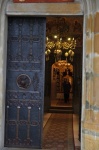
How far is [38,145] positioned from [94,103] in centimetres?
168

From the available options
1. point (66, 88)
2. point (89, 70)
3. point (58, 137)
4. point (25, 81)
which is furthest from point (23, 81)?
point (66, 88)

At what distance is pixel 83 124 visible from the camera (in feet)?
19.0

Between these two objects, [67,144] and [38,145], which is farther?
Answer: [67,144]

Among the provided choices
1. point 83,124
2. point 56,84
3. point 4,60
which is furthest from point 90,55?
point 56,84

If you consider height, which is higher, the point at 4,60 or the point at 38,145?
the point at 4,60

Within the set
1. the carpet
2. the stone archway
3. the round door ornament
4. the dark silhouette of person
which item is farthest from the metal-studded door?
the dark silhouette of person

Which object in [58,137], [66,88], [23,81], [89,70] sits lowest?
[58,137]

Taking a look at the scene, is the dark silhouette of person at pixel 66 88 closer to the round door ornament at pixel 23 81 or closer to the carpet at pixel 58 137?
the carpet at pixel 58 137

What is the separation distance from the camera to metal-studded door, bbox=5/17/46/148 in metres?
6.49

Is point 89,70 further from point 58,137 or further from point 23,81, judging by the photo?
point 58,137

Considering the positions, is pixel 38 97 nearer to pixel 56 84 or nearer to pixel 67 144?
pixel 67 144

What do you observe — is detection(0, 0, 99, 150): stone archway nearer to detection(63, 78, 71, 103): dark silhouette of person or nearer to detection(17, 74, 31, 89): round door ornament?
detection(17, 74, 31, 89): round door ornament

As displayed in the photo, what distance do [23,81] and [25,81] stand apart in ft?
0.14

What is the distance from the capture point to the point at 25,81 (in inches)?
257
